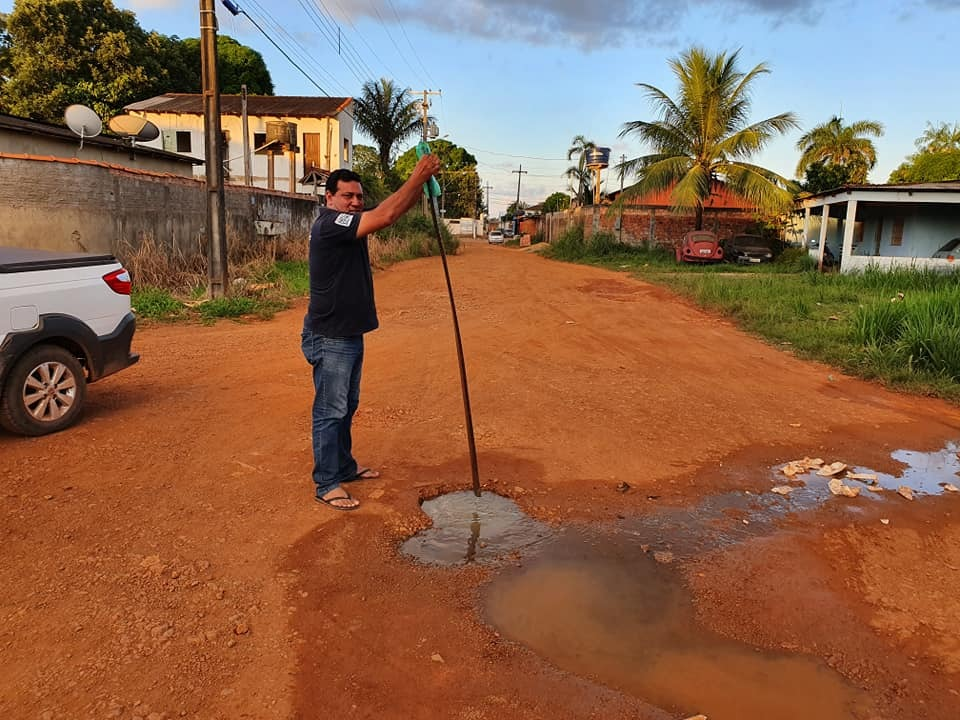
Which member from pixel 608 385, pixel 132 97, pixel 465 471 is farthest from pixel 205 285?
pixel 132 97

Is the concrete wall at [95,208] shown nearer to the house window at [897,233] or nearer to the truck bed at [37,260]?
the truck bed at [37,260]

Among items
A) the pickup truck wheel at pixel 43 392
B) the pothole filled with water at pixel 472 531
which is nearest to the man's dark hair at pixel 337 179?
the pothole filled with water at pixel 472 531

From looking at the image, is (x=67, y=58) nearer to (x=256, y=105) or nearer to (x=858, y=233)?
(x=256, y=105)

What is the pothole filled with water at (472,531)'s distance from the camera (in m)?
3.34

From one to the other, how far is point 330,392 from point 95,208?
8.56 meters

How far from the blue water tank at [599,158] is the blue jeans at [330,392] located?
37556 millimetres

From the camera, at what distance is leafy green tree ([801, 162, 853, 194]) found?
2800 cm

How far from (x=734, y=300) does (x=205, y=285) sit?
30.7ft

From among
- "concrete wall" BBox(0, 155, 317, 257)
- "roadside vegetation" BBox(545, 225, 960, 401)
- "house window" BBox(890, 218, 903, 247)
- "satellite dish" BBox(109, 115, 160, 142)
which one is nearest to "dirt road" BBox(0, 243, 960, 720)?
"roadside vegetation" BBox(545, 225, 960, 401)

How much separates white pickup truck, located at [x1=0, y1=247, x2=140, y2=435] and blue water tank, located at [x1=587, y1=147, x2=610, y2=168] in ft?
120

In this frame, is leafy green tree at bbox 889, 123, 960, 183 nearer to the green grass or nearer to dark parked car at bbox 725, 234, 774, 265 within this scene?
dark parked car at bbox 725, 234, 774, 265

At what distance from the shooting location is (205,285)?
38.8 ft

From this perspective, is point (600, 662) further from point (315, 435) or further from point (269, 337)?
point (269, 337)

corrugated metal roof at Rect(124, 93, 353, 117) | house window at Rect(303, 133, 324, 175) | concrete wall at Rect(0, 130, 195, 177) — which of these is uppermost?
corrugated metal roof at Rect(124, 93, 353, 117)
